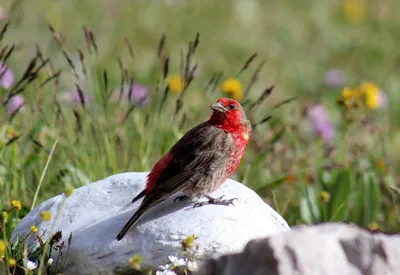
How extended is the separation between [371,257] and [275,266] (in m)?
0.34

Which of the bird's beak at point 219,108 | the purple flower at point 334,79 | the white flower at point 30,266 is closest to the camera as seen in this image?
the white flower at point 30,266

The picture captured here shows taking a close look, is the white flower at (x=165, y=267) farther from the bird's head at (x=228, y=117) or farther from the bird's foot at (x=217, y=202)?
the bird's head at (x=228, y=117)

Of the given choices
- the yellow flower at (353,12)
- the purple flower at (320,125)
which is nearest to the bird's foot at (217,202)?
the purple flower at (320,125)

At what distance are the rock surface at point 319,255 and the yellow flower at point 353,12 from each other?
7271 mm

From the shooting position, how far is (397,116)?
25.0 feet

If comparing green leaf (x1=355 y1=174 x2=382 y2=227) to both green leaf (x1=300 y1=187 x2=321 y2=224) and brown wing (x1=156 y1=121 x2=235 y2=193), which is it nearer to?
green leaf (x1=300 y1=187 x2=321 y2=224)

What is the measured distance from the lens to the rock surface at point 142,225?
145 inches

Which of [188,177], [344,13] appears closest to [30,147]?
[188,177]

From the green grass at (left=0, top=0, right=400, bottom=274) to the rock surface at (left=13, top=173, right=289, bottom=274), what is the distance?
0.50 metres

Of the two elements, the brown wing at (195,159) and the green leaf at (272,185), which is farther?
the green leaf at (272,185)

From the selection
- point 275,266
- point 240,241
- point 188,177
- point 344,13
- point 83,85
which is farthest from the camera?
point 344,13

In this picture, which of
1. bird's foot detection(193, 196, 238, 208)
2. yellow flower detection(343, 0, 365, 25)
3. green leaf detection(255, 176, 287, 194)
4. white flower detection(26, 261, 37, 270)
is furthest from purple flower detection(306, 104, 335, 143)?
yellow flower detection(343, 0, 365, 25)

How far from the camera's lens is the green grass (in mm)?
4988

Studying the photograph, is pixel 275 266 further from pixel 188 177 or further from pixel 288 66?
pixel 288 66
